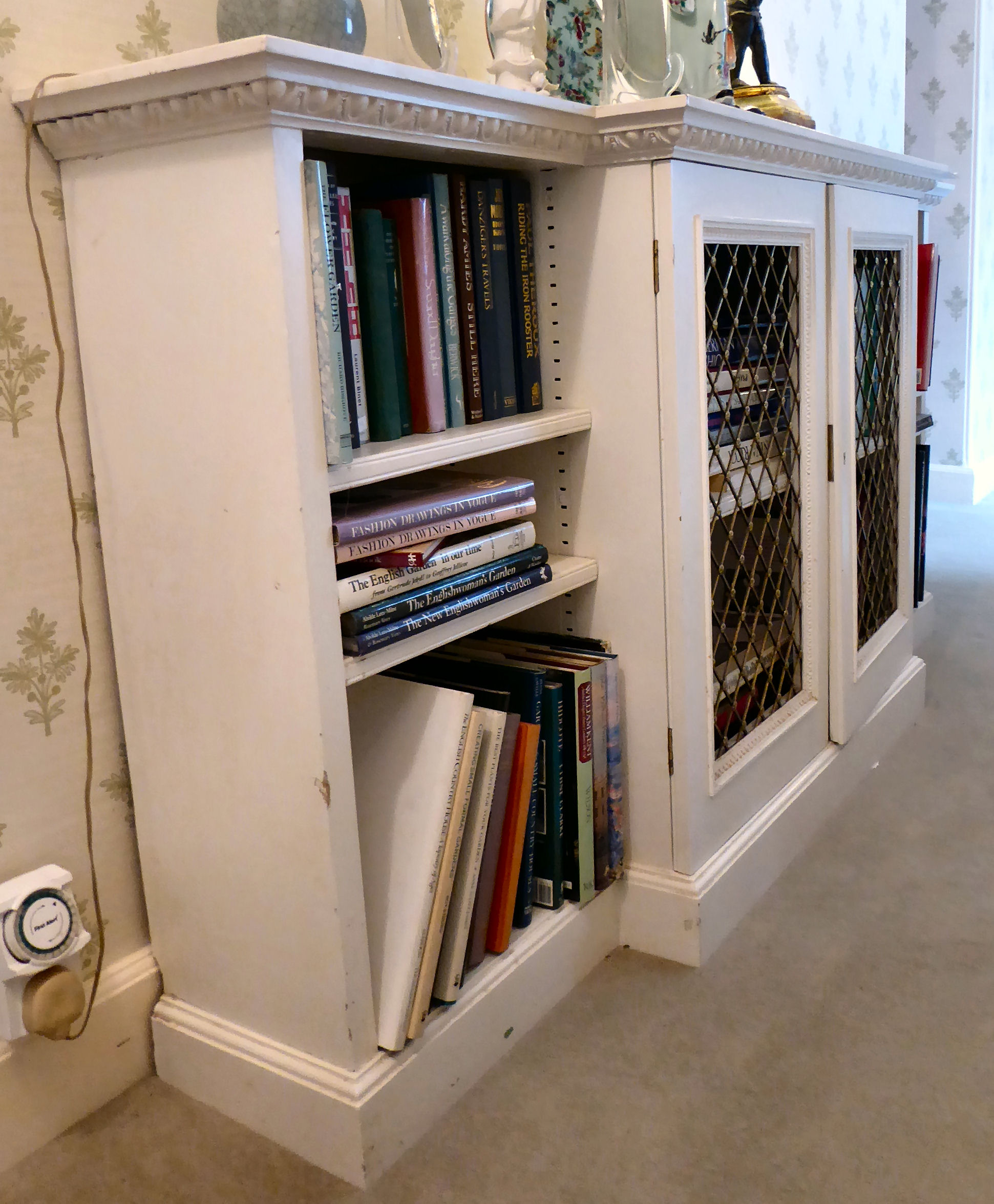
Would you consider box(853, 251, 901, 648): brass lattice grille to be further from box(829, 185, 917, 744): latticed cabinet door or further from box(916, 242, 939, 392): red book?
box(916, 242, 939, 392): red book

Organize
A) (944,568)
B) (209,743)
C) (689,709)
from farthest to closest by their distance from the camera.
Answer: (944,568) < (689,709) < (209,743)

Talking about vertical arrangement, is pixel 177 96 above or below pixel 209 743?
above

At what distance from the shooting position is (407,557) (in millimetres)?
1179

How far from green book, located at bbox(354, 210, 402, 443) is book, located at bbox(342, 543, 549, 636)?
0.17 meters

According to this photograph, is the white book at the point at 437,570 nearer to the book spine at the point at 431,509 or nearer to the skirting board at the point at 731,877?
the book spine at the point at 431,509

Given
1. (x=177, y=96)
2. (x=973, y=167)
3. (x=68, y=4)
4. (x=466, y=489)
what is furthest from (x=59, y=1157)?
(x=973, y=167)

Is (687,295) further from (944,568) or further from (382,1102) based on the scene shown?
(944,568)

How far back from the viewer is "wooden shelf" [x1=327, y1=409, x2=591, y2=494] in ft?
3.56

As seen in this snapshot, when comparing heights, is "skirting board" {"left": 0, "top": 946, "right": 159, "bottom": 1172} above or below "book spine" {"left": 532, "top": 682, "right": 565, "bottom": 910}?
below

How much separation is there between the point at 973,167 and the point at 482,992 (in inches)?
174

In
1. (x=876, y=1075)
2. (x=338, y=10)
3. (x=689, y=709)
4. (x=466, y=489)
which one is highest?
(x=338, y=10)

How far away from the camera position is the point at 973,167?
4.57 meters

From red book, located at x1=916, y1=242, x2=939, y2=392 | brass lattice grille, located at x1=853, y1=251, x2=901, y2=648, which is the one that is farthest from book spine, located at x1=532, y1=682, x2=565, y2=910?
red book, located at x1=916, y1=242, x2=939, y2=392

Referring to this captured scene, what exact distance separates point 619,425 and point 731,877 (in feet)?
2.19
